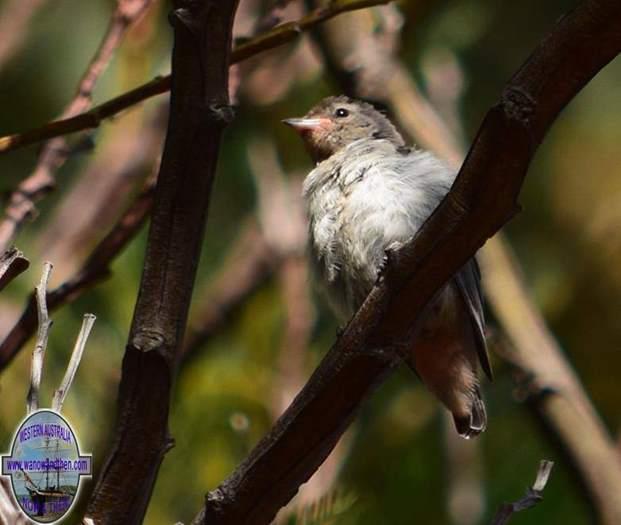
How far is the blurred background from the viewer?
3.51 meters

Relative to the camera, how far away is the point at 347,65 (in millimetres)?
4355

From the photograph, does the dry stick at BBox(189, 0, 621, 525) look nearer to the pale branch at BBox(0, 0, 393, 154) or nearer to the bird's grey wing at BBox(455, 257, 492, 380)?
the pale branch at BBox(0, 0, 393, 154)

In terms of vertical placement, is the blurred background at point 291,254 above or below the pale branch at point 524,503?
above

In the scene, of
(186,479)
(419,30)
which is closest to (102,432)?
(186,479)

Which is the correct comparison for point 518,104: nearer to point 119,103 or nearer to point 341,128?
point 119,103

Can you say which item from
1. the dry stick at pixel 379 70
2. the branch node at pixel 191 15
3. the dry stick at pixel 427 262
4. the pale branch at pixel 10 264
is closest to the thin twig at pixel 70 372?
the pale branch at pixel 10 264

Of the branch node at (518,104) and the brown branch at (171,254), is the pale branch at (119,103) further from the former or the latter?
the branch node at (518,104)

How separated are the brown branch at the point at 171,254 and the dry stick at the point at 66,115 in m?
0.88

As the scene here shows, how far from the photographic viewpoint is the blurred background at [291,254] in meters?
3.51

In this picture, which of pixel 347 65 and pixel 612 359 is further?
pixel 612 359

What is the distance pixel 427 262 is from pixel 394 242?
Answer: 4.96 feet

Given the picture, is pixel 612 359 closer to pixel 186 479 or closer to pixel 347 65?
pixel 347 65

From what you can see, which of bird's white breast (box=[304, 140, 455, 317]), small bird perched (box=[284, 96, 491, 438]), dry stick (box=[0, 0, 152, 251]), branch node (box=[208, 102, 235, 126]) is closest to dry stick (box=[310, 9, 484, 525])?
small bird perched (box=[284, 96, 491, 438])

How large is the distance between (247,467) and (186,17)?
657 mm
